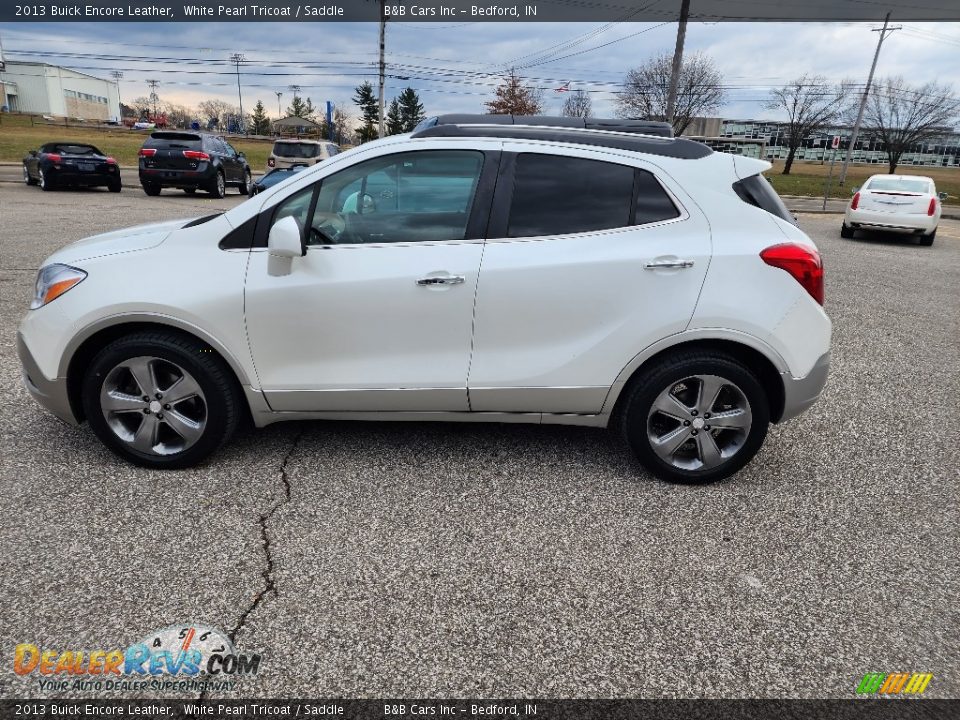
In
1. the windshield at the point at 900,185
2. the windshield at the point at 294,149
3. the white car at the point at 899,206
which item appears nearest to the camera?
the white car at the point at 899,206

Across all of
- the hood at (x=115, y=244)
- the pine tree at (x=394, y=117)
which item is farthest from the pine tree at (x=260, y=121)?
the hood at (x=115, y=244)

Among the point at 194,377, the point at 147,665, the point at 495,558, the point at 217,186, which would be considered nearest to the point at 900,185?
the point at 495,558

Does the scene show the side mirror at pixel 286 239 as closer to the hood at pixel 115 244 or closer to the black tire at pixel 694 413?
the hood at pixel 115 244

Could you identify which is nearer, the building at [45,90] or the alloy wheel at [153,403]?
the alloy wheel at [153,403]

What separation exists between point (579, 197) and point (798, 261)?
44.3 inches

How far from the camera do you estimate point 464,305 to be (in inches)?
128

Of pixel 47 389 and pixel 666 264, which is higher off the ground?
pixel 666 264

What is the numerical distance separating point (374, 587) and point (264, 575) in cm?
46

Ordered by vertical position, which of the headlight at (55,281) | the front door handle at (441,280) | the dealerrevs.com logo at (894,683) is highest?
the front door handle at (441,280)

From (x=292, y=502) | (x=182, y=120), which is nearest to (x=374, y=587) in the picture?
(x=292, y=502)

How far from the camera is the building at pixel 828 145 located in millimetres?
75250

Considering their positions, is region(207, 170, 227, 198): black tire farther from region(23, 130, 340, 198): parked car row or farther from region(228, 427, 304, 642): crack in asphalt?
region(228, 427, 304, 642): crack in asphalt

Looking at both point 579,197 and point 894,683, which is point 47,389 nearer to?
point 579,197

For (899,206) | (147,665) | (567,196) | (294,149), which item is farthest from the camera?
(294,149)
